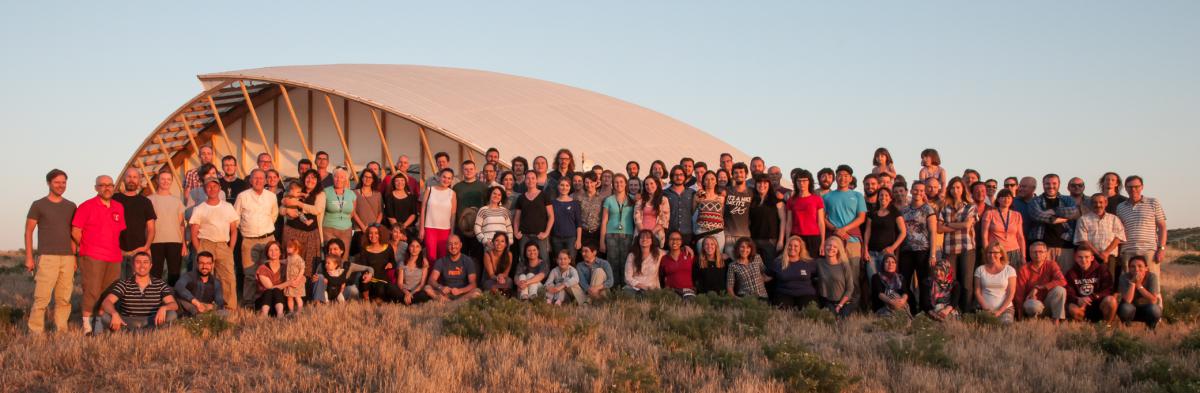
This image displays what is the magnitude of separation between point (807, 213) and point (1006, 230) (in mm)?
2134

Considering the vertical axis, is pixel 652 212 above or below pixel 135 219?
above

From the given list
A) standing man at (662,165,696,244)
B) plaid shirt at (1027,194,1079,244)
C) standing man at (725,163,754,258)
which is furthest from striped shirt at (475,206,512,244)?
plaid shirt at (1027,194,1079,244)

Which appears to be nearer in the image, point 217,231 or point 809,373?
point 809,373

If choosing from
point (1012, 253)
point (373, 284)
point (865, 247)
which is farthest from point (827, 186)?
point (373, 284)

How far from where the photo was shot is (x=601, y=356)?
26.8ft

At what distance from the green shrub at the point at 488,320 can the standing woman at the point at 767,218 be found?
3014 millimetres

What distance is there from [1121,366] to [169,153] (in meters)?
25.9

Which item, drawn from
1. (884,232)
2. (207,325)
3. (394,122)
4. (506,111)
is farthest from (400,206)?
(506,111)

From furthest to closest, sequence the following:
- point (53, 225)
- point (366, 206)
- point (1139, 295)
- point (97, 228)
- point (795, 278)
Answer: point (366, 206), point (795, 278), point (1139, 295), point (97, 228), point (53, 225)

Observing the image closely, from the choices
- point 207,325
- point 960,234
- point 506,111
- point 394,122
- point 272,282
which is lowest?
point 207,325

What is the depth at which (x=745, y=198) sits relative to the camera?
37.1 feet

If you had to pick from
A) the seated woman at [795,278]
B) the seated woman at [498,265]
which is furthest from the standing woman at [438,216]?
the seated woman at [795,278]

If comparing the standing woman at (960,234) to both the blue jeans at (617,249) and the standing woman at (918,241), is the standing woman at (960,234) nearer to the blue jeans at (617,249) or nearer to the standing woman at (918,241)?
the standing woman at (918,241)

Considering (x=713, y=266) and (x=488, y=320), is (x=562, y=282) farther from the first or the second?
(x=488, y=320)
